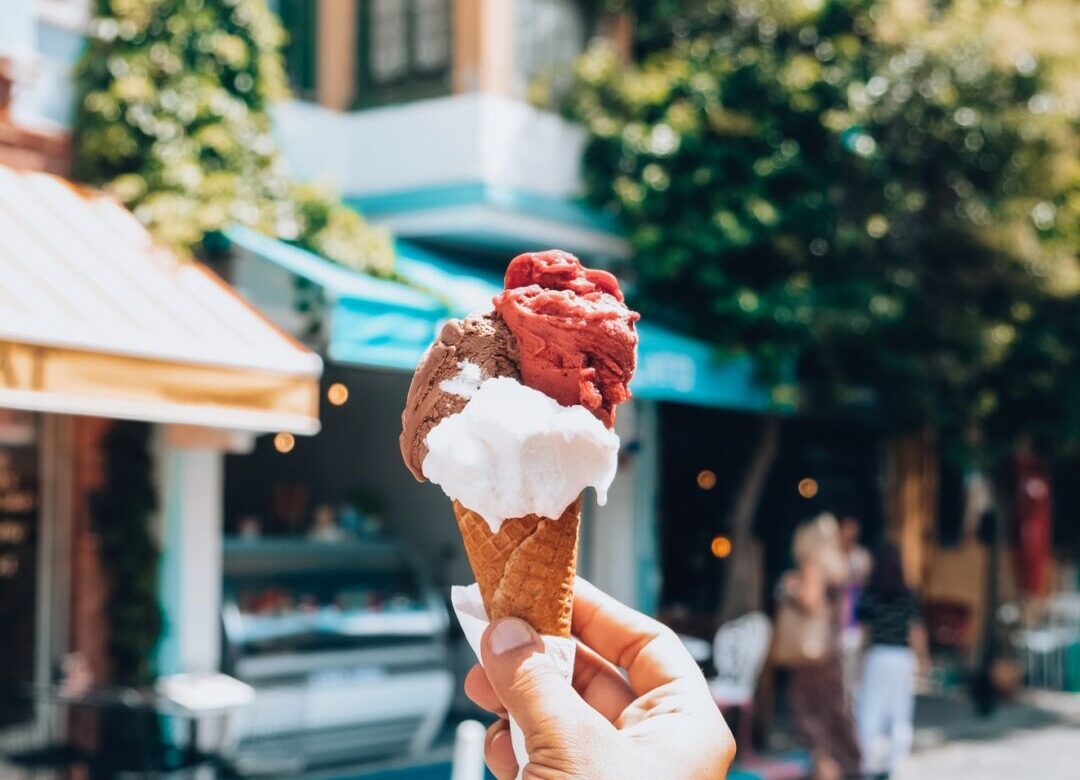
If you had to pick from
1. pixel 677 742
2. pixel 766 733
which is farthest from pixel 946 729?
pixel 677 742

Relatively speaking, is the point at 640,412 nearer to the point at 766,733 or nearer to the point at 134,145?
the point at 766,733

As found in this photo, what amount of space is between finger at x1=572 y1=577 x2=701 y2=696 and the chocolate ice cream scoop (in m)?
0.42

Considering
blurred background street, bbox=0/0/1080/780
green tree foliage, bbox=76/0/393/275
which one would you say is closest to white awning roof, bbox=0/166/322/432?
blurred background street, bbox=0/0/1080/780

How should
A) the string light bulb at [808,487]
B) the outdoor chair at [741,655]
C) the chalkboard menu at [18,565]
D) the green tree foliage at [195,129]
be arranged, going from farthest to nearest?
the string light bulb at [808,487], the outdoor chair at [741,655], the green tree foliage at [195,129], the chalkboard menu at [18,565]

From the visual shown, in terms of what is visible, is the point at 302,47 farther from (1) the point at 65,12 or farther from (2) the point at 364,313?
(2) the point at 364,313

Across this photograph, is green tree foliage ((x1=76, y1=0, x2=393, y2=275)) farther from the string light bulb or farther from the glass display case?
the string light bulb

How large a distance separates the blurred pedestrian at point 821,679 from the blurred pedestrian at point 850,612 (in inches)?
5.8

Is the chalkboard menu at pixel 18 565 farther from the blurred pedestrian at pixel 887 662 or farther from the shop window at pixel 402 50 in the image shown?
the blurred pedestrian at pixel 887 662

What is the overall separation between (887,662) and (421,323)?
4413 millimetres

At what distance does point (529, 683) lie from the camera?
218cm

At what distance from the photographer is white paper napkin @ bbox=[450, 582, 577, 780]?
2.31 meters

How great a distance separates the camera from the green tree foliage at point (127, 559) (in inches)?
328

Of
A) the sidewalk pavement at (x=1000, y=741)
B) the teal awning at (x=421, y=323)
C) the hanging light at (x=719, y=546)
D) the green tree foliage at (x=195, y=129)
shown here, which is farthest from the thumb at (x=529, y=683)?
the hanging light at (x=719, y=546)

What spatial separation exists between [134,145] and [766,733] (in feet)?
24.2
